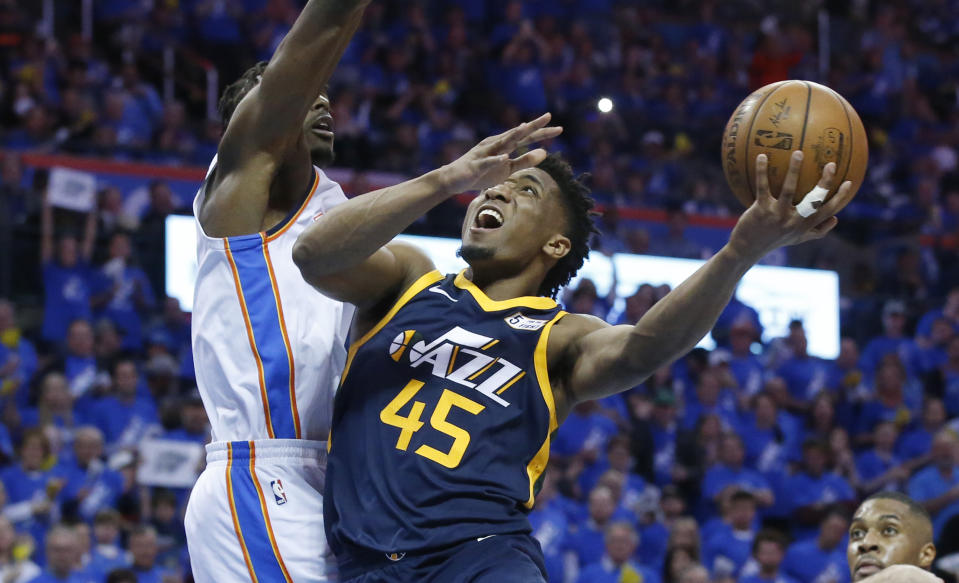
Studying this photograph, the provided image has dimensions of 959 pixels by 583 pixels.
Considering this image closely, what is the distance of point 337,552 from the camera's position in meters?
3.52

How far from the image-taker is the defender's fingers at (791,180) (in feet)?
9.96

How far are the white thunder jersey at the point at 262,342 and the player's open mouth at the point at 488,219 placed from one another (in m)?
0.53

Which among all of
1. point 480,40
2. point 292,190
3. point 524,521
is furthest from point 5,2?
point 524,521

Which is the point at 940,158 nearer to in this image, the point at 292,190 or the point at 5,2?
the point at 5,2

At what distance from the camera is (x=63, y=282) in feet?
33.1

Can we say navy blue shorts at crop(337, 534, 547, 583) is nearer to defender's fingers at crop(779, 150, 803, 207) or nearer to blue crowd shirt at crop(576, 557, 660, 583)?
defender's fingers at crop(779, 150, 803, 207)

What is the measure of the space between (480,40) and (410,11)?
0.96 meters

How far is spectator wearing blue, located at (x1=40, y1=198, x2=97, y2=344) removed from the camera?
33.1 ft

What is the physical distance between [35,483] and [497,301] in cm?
580

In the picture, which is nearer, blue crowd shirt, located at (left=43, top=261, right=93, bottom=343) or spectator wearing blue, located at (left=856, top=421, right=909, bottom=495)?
blue crowd shirt, located at (left=43, top=261, right=93, bottom=343)

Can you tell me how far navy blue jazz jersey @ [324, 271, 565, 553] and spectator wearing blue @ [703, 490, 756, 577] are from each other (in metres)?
6.70

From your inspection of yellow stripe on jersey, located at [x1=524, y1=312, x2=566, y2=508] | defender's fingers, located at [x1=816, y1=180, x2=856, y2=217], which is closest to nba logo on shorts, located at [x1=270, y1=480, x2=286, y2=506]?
yellow stripe on jersey, located at [x1=524, y1=312, x2=566, y2=508]

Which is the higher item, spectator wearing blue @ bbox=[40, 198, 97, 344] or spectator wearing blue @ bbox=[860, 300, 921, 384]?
spectator wearing blue @ bbox=[40, 198, 97, 344]

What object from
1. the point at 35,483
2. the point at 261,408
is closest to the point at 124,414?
the point at 35,483
